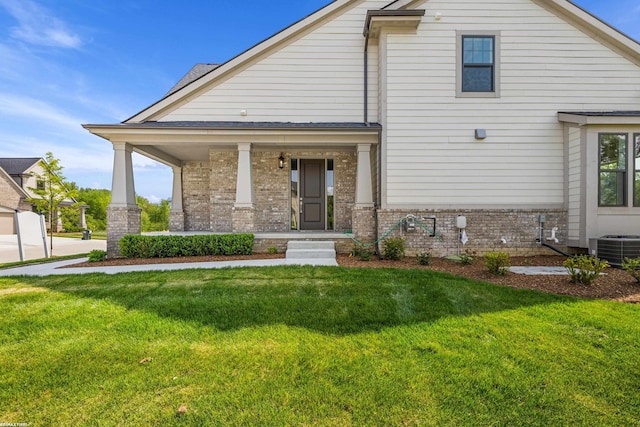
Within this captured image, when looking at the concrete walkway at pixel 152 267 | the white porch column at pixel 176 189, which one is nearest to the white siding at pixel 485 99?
the concrete walkway at pixel 152 267

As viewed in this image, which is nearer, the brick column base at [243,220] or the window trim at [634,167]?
the window trim at [634,167]

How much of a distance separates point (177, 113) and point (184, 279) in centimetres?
588

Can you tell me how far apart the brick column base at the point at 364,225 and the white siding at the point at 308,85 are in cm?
301

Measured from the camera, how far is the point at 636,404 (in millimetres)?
2143

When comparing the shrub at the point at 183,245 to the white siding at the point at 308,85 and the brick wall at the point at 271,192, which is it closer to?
the brick wall at the point at 271,192

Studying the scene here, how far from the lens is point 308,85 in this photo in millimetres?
9016

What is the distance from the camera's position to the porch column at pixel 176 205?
34.0 feet

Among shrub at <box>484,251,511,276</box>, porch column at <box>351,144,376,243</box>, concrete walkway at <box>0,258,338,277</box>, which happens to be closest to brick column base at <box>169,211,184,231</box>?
concrete walkway at <box>0,258,338,277</box>

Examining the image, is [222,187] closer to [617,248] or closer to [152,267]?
[152,267]

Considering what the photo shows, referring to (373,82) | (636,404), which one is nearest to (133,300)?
(636,404)

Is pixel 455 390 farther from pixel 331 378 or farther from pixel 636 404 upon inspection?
pixel 636 404

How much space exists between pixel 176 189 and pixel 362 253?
7488 millimetres

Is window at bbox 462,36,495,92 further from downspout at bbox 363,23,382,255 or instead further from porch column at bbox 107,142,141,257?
porch column at bbox 107,142,141,257

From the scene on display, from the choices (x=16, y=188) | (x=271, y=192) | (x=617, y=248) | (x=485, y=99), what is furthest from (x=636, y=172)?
(x=16, y=188)
